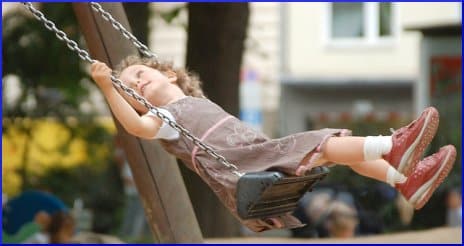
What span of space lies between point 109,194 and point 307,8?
25.1ft

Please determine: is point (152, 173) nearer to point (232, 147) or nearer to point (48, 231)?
point (232, 147)

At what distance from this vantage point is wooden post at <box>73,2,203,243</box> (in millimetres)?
6129

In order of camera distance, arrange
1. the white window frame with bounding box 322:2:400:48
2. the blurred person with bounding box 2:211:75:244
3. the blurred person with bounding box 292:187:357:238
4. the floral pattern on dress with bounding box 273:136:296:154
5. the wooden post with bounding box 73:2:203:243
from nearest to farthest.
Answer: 1. the floral pattern on dress with bounding box 273:136:296:154
2. the wooden post with bounding box 73:2:203:243
3. the blurred person with bounding box 2:211:75:244
4. the blurred person with bounding box 292:187:357:238
5. the white window frame with bounding box 322:2:400:48

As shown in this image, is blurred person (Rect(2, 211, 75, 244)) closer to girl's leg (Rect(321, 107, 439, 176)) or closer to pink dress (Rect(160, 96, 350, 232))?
pink dress (Rect(160, 96, 350, 232))

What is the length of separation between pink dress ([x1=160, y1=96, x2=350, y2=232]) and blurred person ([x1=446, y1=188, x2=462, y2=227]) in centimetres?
767

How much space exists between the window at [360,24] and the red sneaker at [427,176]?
782 inches

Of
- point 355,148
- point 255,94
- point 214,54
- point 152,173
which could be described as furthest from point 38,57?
point 355,148

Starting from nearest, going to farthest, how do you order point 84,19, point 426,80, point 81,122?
point 84,19
point 426,80
point 81,122

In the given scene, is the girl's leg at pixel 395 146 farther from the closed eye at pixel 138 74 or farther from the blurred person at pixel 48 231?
the blurred person at pixel 48 231

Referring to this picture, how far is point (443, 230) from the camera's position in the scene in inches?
369

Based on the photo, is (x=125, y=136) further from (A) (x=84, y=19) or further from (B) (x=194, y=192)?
(B) (x=194, y=192)

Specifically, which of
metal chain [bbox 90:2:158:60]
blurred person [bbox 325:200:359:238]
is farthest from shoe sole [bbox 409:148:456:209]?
blurred person [bbox 325:200:359:238]

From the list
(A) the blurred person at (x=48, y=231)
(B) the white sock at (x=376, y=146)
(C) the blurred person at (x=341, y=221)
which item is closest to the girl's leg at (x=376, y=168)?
(B) the white sock at (x=376, y=146)

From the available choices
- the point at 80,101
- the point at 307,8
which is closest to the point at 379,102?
the point at 307,8
